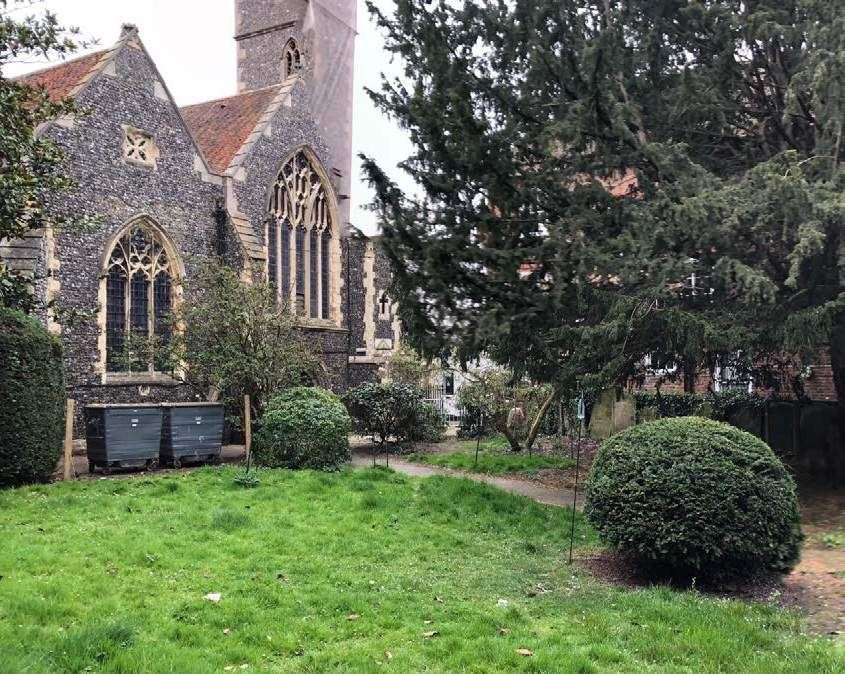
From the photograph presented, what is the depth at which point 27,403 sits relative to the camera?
10.4 meters

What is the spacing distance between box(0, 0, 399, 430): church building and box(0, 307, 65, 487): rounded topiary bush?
756 millimetres

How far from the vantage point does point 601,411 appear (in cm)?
1817

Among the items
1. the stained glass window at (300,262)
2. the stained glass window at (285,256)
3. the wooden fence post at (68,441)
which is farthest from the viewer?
the stained glass window at (300,262)

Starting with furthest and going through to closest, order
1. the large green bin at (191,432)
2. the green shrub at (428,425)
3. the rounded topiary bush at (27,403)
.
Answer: the green shrub at (428,425)
the large green bin at (191,432)
the rounded topiary bush at (27,403)

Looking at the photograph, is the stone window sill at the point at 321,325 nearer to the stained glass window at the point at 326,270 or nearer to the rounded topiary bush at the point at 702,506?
the stained glass window at the point at 326,270

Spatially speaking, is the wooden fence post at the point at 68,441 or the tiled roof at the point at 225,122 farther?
the tiled roof at the point at 225,122

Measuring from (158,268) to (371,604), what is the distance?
12814 mm

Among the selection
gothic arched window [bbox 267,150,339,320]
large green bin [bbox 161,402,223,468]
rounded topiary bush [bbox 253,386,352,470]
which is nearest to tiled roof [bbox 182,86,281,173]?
gothic arched window [bbox 267,150,339,320]

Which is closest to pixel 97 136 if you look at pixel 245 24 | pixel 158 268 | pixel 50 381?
pixel 158 268

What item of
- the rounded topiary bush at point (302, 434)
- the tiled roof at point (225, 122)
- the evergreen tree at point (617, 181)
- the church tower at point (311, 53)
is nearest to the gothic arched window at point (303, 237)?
the tiled roof at point (225, 122)

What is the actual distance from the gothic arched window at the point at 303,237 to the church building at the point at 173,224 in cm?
4

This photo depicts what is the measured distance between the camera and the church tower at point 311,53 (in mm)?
26391

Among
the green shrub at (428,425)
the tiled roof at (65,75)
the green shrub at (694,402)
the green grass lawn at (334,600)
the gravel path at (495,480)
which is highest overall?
the tiled roof at (65,75)

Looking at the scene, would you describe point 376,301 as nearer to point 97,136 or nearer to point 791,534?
point 97,136
